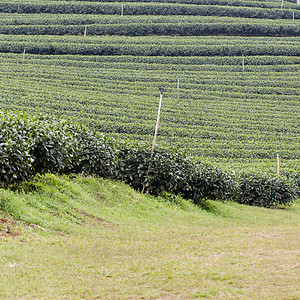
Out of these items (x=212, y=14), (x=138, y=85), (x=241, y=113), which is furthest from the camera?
(x=212, y=14)

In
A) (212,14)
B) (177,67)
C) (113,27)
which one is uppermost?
(212,14)

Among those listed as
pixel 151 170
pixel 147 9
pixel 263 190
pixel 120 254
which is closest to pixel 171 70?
pixel 147 9

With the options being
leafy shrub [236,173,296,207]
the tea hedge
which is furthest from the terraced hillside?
leafy shrub [236,173,296,207]

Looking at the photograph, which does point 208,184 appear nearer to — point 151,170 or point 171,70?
point 151,170

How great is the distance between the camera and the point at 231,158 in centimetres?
3525

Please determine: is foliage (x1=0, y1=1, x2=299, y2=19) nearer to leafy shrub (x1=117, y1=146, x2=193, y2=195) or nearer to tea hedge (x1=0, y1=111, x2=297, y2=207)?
tea hedge (x1=0, y1=111, x2=297, y2=207)

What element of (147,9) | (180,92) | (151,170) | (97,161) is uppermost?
(147,9)

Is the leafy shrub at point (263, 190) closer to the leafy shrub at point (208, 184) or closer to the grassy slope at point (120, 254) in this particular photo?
the leafy shrub at point (208, 184)

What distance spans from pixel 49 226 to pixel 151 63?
5220 centimetres

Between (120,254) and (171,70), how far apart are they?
51755mm

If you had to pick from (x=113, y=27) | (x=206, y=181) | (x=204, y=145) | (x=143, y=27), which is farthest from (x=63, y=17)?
(x=206, y=181)

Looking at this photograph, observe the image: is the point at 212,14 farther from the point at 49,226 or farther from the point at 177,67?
the point at 49,226

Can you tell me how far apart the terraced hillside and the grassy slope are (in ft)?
35.2

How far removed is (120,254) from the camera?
7.95 meters
